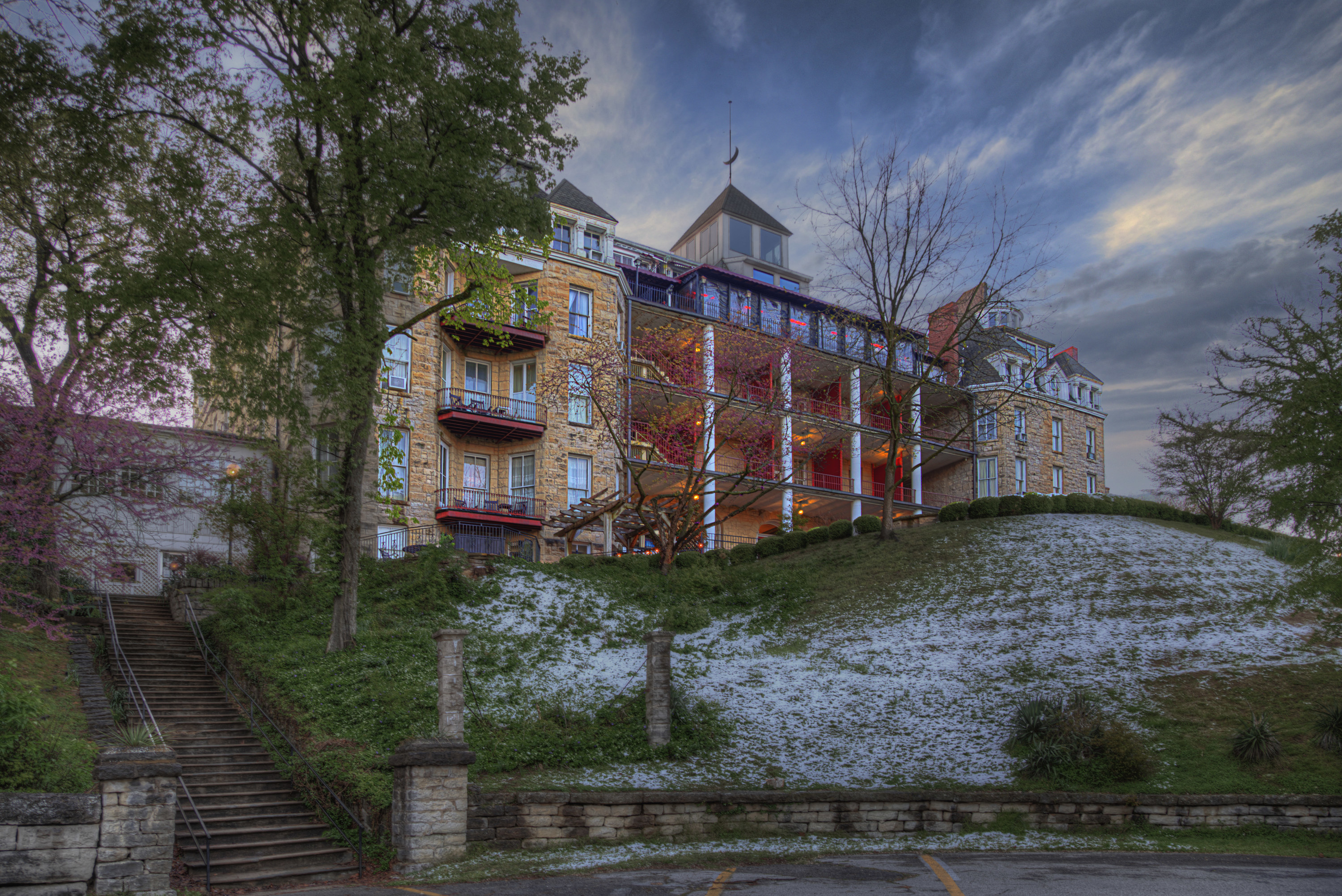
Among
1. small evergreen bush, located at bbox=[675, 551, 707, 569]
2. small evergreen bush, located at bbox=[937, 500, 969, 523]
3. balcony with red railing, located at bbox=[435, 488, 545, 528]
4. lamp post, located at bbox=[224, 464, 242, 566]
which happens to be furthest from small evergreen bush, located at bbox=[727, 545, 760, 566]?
lamp post, located at bbox=[224, 464, 242, 566]

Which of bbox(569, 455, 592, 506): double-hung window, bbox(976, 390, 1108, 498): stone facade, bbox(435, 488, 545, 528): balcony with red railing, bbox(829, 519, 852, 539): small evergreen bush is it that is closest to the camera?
bbox(435, 488, 545, 528): balcony with red railing

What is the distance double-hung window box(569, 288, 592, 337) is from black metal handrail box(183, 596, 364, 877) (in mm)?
15288

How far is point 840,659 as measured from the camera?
17578 millimetres

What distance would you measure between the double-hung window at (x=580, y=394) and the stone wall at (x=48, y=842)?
713 inches

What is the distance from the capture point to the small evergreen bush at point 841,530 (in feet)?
89.0

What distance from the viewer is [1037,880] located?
8609 mm

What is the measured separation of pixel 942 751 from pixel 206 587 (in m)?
16.3

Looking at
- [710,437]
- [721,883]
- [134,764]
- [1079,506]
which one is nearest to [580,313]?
[710,437]

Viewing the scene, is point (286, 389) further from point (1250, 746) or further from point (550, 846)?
point (1250, 746)

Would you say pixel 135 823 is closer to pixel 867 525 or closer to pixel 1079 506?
pixel 867 525

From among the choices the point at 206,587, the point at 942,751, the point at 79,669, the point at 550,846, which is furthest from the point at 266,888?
the point at 206,587

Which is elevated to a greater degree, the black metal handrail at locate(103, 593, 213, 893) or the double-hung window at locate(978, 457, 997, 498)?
the double-hung window at locate(978, 457, 997, 498)

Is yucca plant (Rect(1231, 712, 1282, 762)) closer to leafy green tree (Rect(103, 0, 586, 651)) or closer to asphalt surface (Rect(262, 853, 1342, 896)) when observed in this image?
asphalt surface (Rect(262, 853, 1342, 896))

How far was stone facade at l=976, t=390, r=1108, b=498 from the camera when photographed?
136 feet
